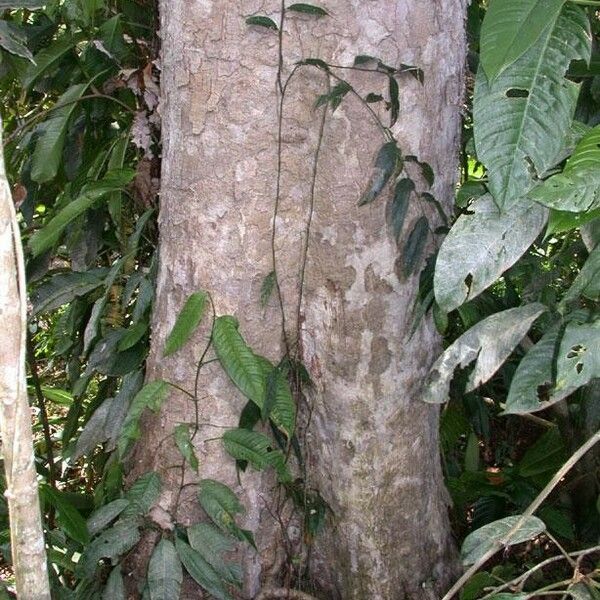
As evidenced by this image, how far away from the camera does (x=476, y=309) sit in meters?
1.63

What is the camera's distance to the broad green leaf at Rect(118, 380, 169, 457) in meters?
1.51

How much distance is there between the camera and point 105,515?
1547 mm

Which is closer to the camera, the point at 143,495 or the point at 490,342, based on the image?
the point at 490,342

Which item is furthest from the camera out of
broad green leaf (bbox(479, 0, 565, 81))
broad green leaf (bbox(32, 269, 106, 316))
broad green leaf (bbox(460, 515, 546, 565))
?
broad green leaf (bbox(32, 269, 106, 316))

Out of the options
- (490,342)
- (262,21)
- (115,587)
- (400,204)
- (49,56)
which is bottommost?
(115,587)

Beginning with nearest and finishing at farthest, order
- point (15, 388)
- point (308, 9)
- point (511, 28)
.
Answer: point (15, 388)
point (511, 28)
point (308, 9)

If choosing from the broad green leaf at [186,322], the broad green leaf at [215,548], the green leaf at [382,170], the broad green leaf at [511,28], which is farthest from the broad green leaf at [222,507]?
the broad green leaf at [511,28]

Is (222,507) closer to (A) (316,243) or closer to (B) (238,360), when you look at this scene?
(B) (238,360)

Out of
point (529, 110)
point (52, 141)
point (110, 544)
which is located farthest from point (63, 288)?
point (529, 110)

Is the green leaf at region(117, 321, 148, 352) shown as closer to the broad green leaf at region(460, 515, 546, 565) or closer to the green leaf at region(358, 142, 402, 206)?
the green leaf at region(358, 142, 402, 206)

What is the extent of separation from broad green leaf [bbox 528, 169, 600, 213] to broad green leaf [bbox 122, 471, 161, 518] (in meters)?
0.87

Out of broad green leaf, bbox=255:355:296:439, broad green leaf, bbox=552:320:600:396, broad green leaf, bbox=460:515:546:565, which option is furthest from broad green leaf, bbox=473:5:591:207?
broad green leaf, bbox=255:355:296:439

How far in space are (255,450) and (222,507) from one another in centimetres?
11

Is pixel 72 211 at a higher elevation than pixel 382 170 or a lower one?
lower
